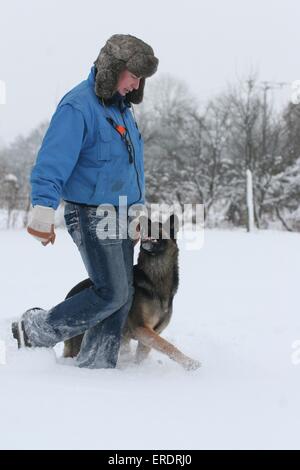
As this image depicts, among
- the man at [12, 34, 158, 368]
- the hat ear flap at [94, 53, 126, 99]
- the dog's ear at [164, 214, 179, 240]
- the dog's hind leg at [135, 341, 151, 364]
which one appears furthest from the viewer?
the dog's ear at [164, 214, 179, 240]

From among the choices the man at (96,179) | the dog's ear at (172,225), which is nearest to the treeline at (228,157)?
the dog's ear at (172,225)

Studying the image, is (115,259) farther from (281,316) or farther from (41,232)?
(281,316)

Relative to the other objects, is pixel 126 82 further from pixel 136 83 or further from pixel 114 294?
pixel 114 294

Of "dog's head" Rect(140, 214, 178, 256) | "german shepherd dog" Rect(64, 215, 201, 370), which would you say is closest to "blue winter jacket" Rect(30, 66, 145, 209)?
"dog's head" Rect(140, 214, 178, 256)

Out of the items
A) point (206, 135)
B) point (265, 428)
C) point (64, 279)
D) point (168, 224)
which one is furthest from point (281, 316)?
point (206, 135)

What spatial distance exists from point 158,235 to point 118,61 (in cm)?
113

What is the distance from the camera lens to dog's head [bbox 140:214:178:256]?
130 inches

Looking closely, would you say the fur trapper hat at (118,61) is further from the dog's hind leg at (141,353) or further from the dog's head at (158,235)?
the dog's hind leg at (141,353)

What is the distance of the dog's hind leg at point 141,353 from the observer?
3.27m

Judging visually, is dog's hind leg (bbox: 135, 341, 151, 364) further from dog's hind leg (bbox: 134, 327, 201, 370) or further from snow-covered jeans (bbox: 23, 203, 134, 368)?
snow-covered jeans (bbox: 23, 203, 134, 368)

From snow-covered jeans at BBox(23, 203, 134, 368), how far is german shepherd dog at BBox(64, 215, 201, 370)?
0.20 m

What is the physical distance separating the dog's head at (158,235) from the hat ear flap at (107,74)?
857 mm

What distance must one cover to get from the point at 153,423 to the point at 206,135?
2966cm

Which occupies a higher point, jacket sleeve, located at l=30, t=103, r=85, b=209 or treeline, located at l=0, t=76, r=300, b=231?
treeline, located at l=0, t=76, r=300, b=231
